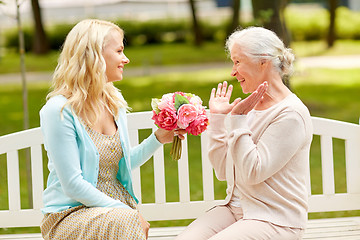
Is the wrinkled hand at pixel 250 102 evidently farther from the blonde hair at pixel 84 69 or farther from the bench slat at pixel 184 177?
the bench slat at pixel 184 177

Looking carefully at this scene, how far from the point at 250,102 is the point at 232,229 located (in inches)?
25.9

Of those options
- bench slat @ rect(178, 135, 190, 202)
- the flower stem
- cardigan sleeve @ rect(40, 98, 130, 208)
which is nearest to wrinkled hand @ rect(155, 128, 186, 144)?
the flower stem

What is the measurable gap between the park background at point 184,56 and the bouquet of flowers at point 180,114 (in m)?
2.74

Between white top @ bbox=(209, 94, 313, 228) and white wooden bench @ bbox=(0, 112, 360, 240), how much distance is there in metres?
0.89

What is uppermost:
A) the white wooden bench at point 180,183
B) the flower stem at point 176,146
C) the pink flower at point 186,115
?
the pink flower at point 186,115

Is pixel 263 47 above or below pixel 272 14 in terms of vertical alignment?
above

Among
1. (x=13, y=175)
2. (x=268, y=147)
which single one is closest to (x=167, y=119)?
(x=268, y=147)

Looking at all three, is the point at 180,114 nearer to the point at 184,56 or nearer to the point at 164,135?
the point at 164,135

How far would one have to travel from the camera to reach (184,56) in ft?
66.6

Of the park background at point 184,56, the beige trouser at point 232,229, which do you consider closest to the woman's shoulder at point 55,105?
the beige trouser at point 232,229

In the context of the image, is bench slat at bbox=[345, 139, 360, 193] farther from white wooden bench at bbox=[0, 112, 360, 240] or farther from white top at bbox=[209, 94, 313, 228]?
white top at bbox=[209, 94, 313, 228]

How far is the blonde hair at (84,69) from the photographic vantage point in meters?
3.24

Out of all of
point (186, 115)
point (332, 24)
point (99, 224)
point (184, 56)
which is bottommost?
point (184, 56)

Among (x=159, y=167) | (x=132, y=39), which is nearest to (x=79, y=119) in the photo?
(x=159, y=167)
